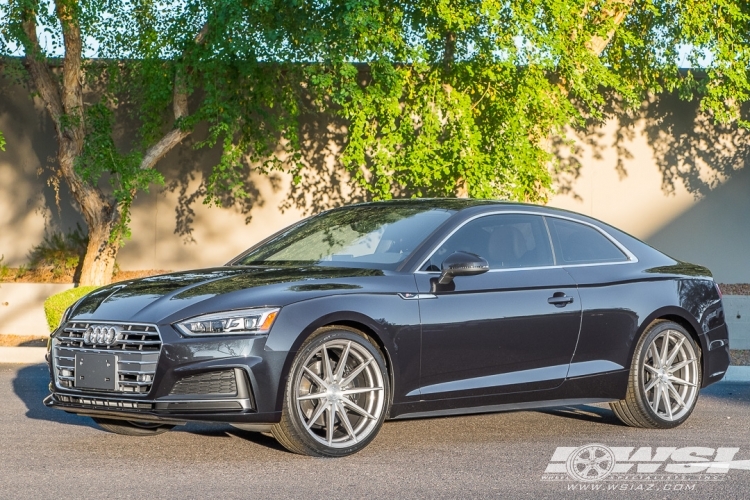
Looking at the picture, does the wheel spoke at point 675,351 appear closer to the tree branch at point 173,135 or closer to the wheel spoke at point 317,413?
the wheel spoke at point 317,413

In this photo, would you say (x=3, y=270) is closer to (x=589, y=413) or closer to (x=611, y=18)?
(x=611, y=18)

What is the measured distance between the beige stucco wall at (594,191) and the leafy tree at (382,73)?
1334mm

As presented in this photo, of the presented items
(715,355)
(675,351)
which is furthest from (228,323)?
(715,355)

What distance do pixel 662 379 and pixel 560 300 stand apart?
1203 mm

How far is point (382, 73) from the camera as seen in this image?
48.3 ft

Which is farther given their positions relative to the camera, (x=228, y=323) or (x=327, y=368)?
(x=327, y=368)

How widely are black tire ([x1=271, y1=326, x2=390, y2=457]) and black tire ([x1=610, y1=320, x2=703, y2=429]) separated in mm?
2203

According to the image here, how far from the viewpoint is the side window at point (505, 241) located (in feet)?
26.0

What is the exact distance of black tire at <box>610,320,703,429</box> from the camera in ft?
27.7

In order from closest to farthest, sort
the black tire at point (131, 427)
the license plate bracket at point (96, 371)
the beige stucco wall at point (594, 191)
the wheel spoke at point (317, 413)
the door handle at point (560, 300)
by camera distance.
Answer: the license plate bracket at point (96, 371), the wheel spoke at point (317, 413), the black tire at point (131, 427), the door handle at point (560, 300), the beige stucco wall at point (594, 191)

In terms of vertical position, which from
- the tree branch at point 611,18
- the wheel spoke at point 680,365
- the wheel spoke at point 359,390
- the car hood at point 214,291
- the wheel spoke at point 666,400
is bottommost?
the wheel spoke at point 666,400

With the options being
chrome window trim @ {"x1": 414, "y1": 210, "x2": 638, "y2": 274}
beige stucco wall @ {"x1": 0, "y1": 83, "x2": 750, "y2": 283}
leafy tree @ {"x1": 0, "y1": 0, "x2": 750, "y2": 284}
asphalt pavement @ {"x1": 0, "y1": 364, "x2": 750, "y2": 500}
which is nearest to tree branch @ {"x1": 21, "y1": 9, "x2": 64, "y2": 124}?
leafy tree @ {"x1": 0, "y1": 0, "x2": 750, "y2": 284}

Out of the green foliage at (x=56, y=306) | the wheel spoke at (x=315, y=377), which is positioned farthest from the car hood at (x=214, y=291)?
the green foliage at (x=56, y=306)

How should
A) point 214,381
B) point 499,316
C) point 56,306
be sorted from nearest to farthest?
point 214,381 → point 499,316 → point 56,306
